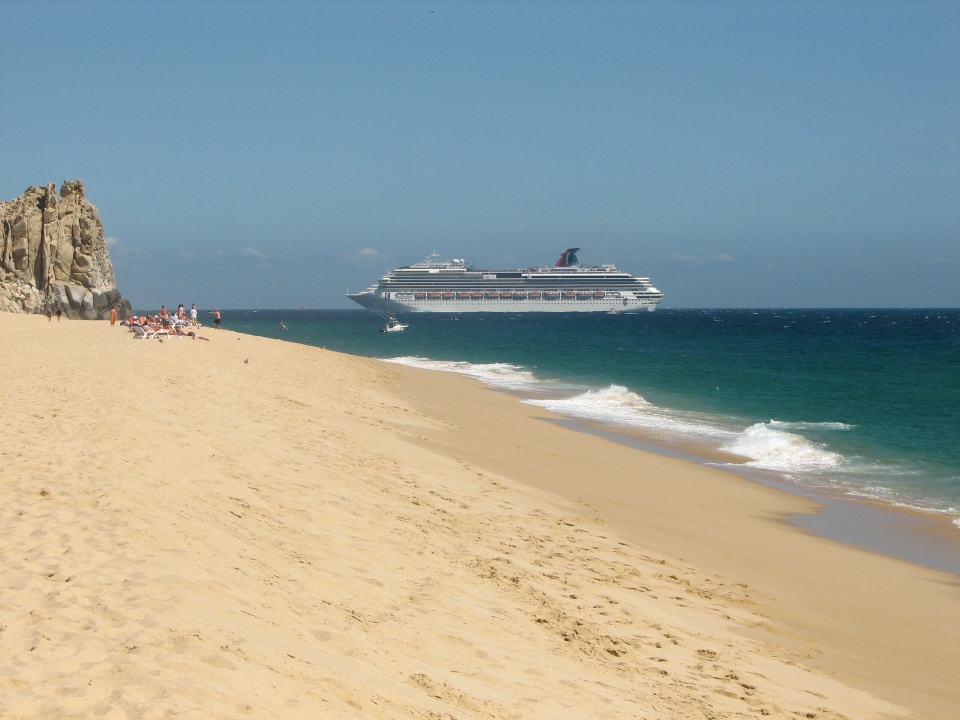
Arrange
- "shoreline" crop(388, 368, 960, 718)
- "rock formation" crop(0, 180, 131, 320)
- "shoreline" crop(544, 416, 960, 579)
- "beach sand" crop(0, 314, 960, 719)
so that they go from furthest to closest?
"rock formation" crop(0, 180, 131, 320)
"shoreline" crop(544, 416, 960, 579)
"shoreline" crop(388, 368, 960, 718)
"beach sand" crop(0, 314, 960, 719)

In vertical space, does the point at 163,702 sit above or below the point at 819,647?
above

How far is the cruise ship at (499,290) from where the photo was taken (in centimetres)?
12656

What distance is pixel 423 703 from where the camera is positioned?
14.3 feet

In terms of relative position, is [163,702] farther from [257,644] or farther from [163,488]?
[163,488]

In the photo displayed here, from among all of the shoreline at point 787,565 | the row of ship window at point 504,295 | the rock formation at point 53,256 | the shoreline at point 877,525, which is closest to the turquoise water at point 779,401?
the shoreline at point 877,525

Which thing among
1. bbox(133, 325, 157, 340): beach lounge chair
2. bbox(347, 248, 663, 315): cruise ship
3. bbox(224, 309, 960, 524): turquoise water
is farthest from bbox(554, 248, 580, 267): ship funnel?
bbox(133, 325, 157, 340): beach lounge chair

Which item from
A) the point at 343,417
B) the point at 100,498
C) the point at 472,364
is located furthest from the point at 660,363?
the point at 100,498

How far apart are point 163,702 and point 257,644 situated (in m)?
0.85

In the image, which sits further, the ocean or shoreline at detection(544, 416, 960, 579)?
the ocean

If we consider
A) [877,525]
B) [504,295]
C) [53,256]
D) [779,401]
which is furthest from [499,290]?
[877,525]

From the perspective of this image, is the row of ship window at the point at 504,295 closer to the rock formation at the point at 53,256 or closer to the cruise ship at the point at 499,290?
the cruise ship at the point at 499,290

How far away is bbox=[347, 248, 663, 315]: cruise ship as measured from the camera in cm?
12656

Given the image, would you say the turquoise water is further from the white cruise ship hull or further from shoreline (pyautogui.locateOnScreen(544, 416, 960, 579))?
the white cruise ship hull

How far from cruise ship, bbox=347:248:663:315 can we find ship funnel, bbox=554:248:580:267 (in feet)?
27.4
